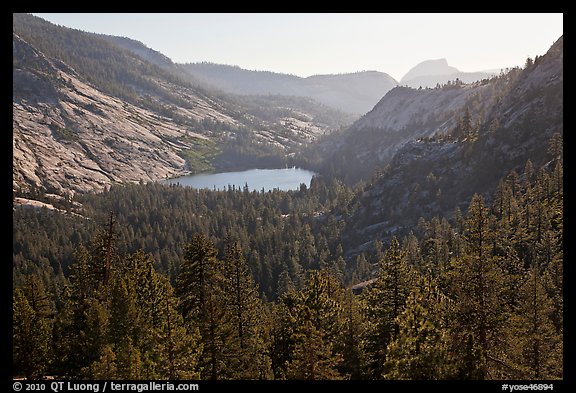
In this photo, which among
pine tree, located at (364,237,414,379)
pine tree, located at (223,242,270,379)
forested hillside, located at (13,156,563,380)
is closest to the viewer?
forested hillside, located at (13,156,563,380)

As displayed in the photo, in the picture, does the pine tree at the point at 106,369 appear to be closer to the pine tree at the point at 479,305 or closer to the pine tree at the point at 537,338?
the pine tree at the point at 479,305

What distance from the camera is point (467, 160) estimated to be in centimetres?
16588

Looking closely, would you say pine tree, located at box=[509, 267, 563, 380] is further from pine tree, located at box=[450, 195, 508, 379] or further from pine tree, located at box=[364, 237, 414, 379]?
pine tree, located at box=[364, 237, 414, 379]

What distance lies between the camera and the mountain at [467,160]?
148 meters

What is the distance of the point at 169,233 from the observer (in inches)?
7116

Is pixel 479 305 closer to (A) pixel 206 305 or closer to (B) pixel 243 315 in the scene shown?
(A) pixel 206 305

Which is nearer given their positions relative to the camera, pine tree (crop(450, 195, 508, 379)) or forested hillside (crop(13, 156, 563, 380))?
forested hillside (crop(13, 156, 563, 380))

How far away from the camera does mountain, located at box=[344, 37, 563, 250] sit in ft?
485

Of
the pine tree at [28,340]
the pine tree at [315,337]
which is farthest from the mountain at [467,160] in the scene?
the pine tree at [28,340]

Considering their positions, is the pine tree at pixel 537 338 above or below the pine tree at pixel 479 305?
below

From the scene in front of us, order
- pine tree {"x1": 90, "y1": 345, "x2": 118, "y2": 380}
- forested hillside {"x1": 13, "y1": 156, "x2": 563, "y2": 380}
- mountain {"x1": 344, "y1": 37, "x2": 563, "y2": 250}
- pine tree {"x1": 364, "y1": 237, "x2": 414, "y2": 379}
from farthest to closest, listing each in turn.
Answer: mountain {"x1": 344, "y1": 37, "x2": 563, "y2": 250} → pine tree {"x1": 364, "y1": 237, "x2": 414, "y2": 379} → pine tree {"x1": 90, "y1": 345, "x2": 118, "y2": 380} → forested hillside {"x1": 13, "y1": 156, "x2": 563, "y2": 380}

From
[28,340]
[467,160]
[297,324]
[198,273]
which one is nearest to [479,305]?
[297,324]

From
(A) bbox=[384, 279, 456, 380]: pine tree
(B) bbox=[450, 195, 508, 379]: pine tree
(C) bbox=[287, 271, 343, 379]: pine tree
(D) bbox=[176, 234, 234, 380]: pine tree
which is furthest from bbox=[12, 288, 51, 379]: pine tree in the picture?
(B) bbox=[450, 195, 508, 379]: pine tree
